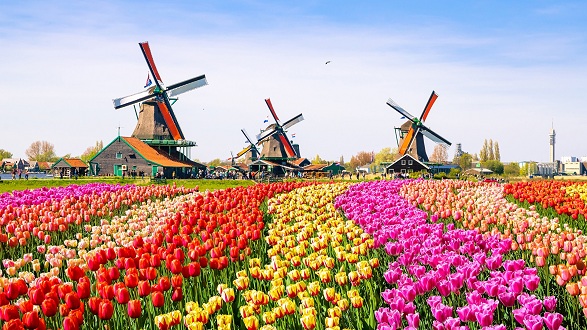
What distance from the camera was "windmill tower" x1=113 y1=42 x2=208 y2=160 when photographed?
56312 mm

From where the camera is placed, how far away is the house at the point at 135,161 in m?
56.1

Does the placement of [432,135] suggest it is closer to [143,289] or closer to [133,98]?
[133,98]

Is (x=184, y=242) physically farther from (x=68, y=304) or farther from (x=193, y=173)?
(x=193, y=173)

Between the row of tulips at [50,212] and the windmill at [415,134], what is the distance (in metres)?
52.2

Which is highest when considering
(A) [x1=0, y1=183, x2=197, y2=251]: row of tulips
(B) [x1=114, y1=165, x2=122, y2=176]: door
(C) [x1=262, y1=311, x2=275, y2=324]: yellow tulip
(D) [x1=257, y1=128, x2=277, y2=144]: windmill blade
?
(D) [x1=257, y1=128, x2=277, y2=144]: windmill blade

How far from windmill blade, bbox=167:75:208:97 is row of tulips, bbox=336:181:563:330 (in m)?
49.6

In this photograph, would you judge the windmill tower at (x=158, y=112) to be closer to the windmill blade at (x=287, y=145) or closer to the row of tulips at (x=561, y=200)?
the windmill blade at (x=287, y=145)

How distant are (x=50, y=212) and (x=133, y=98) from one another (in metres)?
47.2

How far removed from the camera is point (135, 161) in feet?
187

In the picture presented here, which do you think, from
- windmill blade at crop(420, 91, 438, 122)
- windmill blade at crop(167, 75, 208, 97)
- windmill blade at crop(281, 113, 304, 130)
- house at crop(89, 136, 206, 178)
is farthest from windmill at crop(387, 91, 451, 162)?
house at crop(89, 136, 206, 178)

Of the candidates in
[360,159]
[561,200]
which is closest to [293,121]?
[561,200]

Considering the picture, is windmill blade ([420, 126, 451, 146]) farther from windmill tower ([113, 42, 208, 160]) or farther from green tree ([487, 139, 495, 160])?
green tree ([487, 139, 495, 160])

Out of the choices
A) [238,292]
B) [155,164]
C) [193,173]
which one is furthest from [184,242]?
[193,173]

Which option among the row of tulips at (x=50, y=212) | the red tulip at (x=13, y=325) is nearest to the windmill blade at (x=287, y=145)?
the row of tulips at (x=50, y=212)
